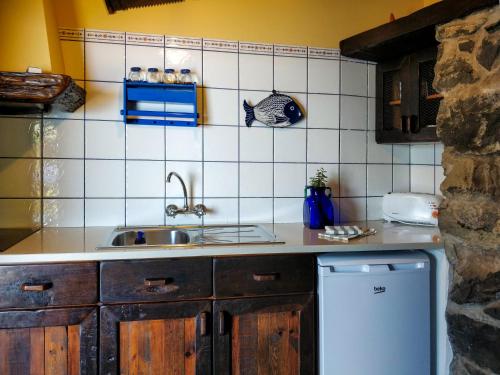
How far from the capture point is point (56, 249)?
136 cm

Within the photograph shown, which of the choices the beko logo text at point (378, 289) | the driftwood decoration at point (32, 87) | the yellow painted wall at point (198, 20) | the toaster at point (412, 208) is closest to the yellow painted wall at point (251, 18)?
the yellow painted wall at point (198, 20)

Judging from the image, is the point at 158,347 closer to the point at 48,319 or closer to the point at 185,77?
the point at 48,319

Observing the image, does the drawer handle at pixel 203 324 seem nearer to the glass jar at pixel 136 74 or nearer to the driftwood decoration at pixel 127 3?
the glass jar at pixel 136 74

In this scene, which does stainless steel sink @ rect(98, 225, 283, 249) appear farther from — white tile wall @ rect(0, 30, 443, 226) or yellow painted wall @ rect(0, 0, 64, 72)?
yellow painted wall @ rect(0, 0, 64, 72)

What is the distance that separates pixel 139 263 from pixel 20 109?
38.1 inches

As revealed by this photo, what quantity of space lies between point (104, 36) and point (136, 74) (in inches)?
10.0

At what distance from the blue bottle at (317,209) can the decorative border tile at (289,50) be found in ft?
2.44

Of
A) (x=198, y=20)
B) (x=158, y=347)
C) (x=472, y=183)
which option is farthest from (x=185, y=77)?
(x=472, y=183)

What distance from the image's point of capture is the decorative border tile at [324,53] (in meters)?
2.11

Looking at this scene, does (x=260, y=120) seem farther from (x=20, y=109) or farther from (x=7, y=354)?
(x=7, y=354)

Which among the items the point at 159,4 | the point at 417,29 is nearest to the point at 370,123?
the point at 417,29

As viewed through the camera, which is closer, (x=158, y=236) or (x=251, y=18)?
(x=158, y=236)

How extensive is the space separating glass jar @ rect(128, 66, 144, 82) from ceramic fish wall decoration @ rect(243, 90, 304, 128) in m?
0.54

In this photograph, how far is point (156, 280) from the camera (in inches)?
54.6
